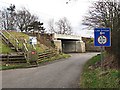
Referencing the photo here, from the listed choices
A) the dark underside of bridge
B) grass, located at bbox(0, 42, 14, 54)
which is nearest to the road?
grass, located at bbox(0, 42, 14, 54)

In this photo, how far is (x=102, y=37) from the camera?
1045 centimetres

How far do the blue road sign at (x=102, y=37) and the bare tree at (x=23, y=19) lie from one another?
56.9m

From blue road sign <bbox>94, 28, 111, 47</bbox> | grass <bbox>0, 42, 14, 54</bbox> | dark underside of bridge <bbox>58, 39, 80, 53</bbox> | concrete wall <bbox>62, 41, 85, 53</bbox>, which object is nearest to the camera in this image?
blue road sign <bbox>94, 28, 111, 47</bbox>

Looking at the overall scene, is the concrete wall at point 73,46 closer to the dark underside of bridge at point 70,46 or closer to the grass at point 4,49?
the dark underside of bridge at point 70,46

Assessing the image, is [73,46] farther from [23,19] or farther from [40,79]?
[40,79]

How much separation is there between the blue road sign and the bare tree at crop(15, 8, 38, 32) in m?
56.9

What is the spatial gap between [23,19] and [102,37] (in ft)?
194

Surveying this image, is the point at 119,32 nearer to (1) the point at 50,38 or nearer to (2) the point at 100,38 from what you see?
(2) the point at 100,38

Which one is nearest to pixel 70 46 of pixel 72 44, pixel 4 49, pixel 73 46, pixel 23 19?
pixel 72 44

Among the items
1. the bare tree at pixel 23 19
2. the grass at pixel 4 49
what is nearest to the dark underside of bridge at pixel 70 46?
the bare tree at pixel 23 19

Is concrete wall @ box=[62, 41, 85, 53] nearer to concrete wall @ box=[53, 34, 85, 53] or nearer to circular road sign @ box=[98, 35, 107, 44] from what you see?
concrete wall @ box=[53, 34, 85, 53]

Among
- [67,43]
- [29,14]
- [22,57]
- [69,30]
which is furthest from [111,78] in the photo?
[69,30]

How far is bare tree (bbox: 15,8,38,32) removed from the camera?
67.2 meters

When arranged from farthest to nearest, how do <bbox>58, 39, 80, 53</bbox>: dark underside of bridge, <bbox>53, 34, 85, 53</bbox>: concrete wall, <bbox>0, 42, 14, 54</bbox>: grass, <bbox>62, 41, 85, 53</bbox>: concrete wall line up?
<bbox>58, 39, 80, 53</bbox>: dark underside of bridge < <bbox>62, 41, 85, 53</bbox>: concrete wall < <bbox>53, 34, 85, 53</bbox>: concrete wall < <bbox>0, 42, 14, 54</bbox>: grass
